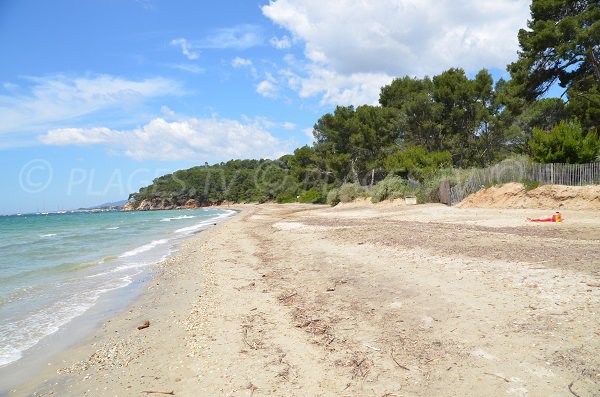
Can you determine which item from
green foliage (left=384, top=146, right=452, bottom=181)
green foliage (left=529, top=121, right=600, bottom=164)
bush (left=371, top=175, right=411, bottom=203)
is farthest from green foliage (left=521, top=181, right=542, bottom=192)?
bush (left=371, top=175, right=411, bottom=203)

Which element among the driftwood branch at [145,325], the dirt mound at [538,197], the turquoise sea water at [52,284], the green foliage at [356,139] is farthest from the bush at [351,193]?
the driftwood branch at [145,325]

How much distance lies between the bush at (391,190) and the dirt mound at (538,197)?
9.07m

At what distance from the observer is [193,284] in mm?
9594

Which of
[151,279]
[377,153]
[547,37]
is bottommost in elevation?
[151,279]

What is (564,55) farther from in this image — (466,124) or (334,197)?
(334,197)

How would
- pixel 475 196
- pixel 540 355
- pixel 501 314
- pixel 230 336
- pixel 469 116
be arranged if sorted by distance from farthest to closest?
pixel 469 116
pixel 475 196
pixel 230 336
pixel 501 314
pixel 540 355

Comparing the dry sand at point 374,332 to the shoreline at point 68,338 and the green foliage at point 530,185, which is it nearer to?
the shoreline at point 68,338

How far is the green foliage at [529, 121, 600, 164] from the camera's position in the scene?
59.9 ft

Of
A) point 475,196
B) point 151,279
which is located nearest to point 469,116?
point 475,196

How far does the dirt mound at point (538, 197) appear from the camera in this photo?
16156 mm

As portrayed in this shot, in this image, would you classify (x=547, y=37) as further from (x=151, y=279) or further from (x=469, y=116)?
(x=151, y=279)

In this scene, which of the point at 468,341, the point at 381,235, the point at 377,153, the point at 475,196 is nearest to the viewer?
the point at 468,341

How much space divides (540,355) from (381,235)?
8444 mm

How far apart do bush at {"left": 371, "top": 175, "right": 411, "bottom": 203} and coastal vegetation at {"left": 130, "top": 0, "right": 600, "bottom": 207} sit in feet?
0.29
